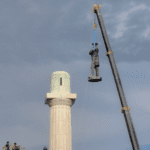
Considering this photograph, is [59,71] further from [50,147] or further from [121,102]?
[121,102]

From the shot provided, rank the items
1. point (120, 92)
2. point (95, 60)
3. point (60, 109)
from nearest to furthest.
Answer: point (120, 92), point (95, 60), point (60, 109)

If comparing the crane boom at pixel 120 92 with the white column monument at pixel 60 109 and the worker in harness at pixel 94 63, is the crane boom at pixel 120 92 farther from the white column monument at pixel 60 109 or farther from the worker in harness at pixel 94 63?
the white column monument at pixel 60 109

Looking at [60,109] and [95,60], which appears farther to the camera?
[60,109]

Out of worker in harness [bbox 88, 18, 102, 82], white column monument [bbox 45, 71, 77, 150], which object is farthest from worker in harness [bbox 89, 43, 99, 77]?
white column monument [bbox 45, 71, 77, 150]

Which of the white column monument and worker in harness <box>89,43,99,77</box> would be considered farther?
the white column monument

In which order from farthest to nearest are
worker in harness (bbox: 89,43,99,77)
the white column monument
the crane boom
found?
the white column monument → worker in harness (bbox: 89,43,99,77) → the crane boom

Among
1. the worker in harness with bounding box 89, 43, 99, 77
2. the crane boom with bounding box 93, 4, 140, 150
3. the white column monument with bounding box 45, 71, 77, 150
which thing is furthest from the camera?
the white column monument with bounding box 45, 71, 77, 150

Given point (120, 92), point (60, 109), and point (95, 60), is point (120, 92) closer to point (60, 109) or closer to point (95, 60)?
point (95, 60)

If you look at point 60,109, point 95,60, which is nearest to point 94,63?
point 95,60

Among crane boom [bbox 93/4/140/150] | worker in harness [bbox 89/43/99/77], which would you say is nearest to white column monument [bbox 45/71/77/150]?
worker in harness [bbox 89/43/99/77]

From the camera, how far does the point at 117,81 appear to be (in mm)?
21406

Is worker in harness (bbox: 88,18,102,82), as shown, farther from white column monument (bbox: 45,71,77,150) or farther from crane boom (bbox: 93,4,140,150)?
white column monument (bbox: 45,71,77,150)

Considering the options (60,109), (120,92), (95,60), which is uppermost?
(60,109)

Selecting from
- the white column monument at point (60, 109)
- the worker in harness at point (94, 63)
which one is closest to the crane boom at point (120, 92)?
the worker in harness at point (94, 63)
